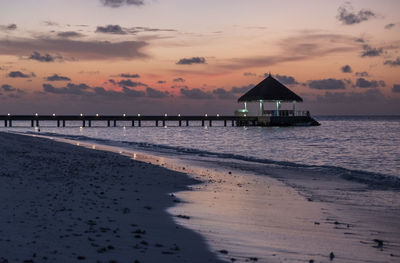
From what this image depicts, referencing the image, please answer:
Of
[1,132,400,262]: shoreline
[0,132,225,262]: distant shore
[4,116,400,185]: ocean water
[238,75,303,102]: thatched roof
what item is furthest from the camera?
[238,75,303,102]: thatched roof

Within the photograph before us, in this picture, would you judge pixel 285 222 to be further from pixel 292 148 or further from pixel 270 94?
pixel 270 94

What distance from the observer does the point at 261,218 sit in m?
8.21

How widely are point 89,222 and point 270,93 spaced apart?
64.3 m

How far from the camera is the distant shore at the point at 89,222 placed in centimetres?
539

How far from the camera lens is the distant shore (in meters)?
5.39

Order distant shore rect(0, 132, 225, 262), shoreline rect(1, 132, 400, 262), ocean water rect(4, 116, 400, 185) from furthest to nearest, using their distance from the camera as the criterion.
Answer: ocean water rect(4, 116, 400, 185) < shoreline rect(1, 132, 400, 262) < distant shore rect(0, 132, 225, 262)

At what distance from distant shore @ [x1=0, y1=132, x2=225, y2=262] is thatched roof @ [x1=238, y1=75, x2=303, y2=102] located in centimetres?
5807

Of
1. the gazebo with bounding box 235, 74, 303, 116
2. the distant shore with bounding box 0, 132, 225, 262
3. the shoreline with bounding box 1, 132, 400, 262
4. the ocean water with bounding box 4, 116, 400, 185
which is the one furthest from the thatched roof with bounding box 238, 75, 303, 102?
the distant shore with bounding box 0, 132, 225, 262

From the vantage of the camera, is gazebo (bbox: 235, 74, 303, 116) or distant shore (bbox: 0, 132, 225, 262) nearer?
distant shore (bbox: 0, 132, 225, 262)

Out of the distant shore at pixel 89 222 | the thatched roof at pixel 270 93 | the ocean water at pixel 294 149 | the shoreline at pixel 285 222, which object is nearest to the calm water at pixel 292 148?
the ocean water at pixel 294 149

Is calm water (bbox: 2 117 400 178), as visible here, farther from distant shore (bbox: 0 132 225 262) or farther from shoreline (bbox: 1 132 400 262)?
distant shore (bbox: 0 132 225 262)

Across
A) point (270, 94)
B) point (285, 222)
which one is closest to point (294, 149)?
point (285, 222)

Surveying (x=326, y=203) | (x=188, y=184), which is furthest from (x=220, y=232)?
(x=188, y=184)

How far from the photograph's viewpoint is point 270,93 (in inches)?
2739
